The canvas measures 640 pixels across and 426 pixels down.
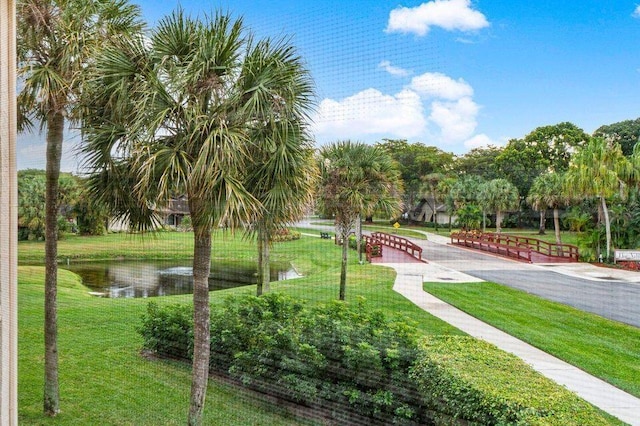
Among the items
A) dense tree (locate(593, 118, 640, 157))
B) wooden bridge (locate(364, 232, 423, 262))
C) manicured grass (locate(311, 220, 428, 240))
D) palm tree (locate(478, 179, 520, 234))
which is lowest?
wooden bridge (locate(364, 232, 423, 262))

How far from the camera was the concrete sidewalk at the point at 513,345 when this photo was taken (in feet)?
3.54

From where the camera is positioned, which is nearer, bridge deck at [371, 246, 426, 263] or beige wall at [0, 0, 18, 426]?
beige wall at [0, 0, 18, 426]

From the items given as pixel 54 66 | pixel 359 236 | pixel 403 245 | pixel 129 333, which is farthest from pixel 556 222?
pixel 129 333

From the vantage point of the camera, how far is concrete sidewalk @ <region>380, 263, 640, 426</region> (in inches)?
42.5

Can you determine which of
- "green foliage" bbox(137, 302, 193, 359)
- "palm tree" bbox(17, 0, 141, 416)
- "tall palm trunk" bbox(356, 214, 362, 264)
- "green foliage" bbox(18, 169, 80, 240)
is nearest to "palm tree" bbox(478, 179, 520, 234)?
"tall palm trunk" bbox(356, 214, 362, 264)

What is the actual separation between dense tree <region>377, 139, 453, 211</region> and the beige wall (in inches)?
43.2

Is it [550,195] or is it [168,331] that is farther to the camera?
[168,331]

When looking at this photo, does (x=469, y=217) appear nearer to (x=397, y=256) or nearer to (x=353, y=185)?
(x=397, y=256)

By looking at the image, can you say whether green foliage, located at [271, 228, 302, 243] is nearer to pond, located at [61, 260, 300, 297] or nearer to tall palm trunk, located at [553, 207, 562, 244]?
pond, located at [61, 260, 300, 297]

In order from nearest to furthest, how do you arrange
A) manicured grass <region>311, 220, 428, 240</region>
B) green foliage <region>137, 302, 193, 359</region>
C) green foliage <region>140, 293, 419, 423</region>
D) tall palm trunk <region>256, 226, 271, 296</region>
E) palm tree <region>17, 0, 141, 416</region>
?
manicured grass <region>311, 220, 428, 240</region> < green foliage <region>140, 293, 419, 423</region> < palm tree <region>17, 0, 141, 416</region> < tall palm trunk <region>256, 226, 271, 296</region> < green foliage <region>137, 302, 193, 359</region>

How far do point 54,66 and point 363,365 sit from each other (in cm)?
152

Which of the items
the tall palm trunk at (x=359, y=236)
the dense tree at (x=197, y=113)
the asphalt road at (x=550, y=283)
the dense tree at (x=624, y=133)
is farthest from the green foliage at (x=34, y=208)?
the dense tree at (x=624, y=133)

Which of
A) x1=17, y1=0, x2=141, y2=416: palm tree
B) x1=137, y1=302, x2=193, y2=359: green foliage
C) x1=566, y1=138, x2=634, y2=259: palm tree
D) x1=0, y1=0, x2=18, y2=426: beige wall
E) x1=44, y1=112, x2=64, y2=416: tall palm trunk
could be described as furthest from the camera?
x1=137, y1=302, x2=193, y2=359: green foliage

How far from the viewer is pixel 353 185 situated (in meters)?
1.60
